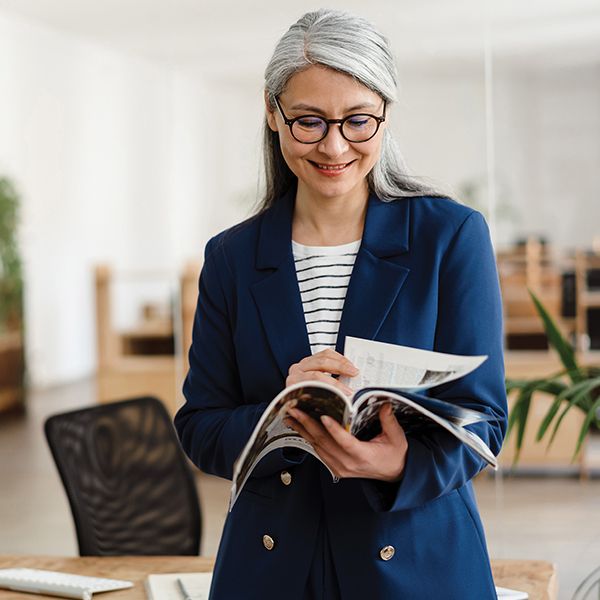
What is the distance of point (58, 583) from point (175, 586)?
230 mm

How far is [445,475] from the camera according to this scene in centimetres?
150

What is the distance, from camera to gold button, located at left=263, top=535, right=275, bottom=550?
1635 mm

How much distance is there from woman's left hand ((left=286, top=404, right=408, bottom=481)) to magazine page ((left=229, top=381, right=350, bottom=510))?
0.01m

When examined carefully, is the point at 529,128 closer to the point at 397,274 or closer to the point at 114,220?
the point at 397,274

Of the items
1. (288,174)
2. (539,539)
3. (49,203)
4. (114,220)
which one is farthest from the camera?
(114,220)

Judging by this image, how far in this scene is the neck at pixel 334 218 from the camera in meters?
1.70

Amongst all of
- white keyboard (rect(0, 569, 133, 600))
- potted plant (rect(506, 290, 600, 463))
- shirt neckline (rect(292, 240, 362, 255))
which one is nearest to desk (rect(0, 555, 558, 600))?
white keyboard (rect(0, 569, 133, 600))

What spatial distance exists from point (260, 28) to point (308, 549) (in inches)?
211

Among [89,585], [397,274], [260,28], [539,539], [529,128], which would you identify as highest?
[260,28]

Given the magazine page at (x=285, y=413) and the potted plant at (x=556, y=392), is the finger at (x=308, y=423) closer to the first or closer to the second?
the magazine page at (x=285, y=413)

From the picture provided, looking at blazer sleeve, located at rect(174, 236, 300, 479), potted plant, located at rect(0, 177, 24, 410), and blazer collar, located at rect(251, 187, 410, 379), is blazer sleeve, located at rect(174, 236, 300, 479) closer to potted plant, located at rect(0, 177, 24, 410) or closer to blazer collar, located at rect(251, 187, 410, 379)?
blazer collar, located at rect(251, 187, 410, 379)

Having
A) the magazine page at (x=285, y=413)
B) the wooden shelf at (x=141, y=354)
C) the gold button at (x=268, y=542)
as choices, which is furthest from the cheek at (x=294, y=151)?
the wooden shelf at (x=141, y=354)

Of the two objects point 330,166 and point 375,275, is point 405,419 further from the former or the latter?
point 330,166

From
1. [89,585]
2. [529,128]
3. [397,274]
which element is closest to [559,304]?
[529,128]
